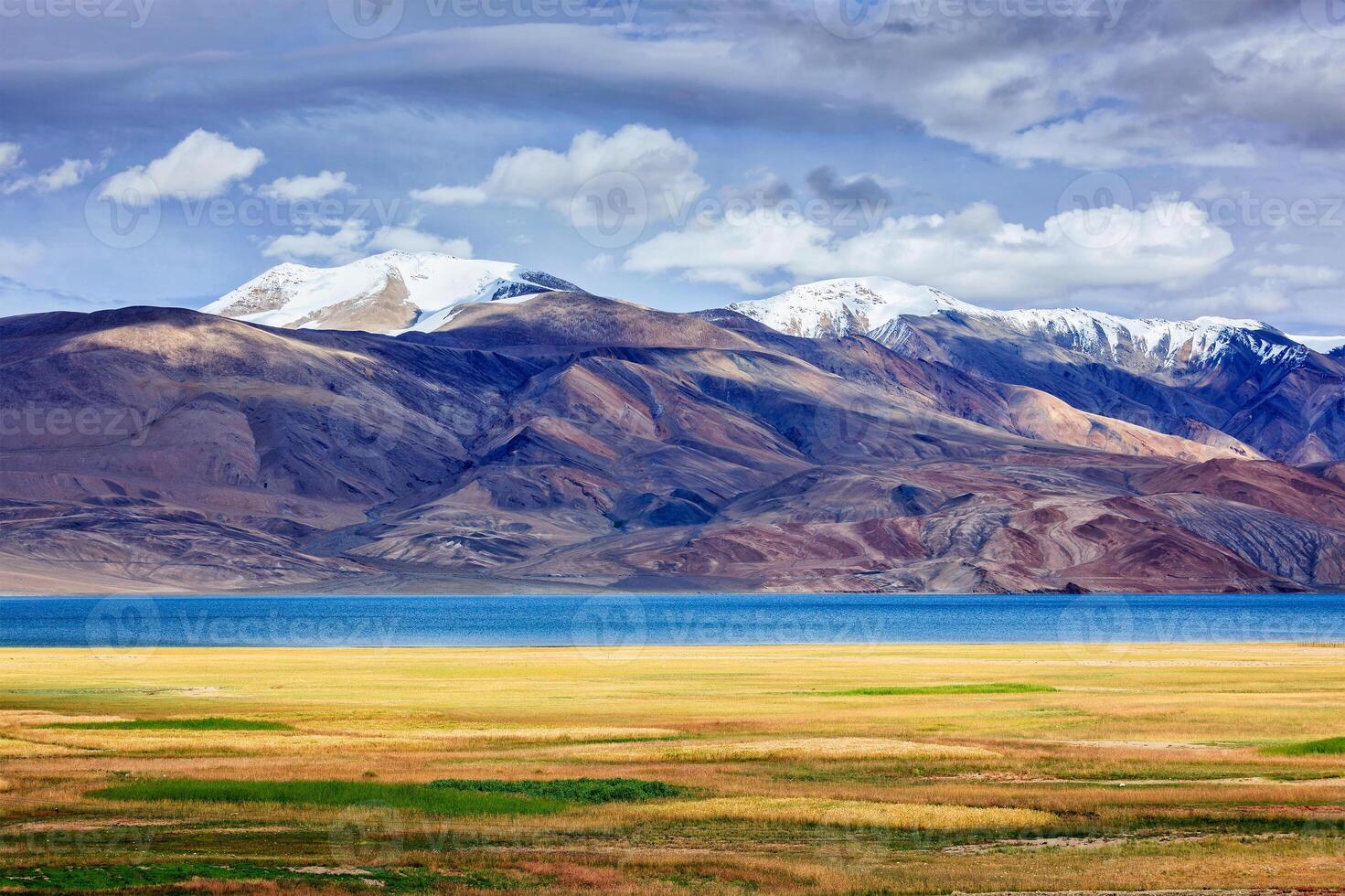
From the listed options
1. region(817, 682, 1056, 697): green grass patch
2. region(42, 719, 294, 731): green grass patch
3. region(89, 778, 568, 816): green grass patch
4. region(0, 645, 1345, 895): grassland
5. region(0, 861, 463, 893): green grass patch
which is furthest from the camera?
region(817, 682, 1056, 697): green grass patch

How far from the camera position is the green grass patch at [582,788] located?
38125 millimetres

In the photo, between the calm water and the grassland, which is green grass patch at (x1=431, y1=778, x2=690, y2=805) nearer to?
the grassland

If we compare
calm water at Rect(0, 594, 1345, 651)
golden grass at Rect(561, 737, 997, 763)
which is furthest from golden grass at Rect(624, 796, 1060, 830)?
calm water at Rect(0, 594, 1345, 651)

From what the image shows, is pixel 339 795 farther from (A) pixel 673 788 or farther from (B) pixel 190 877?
(B) pixel 190 877

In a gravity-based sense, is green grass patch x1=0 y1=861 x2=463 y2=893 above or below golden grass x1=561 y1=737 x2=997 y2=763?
above

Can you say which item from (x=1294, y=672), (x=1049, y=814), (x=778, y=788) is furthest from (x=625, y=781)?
(x=1294, y=672)

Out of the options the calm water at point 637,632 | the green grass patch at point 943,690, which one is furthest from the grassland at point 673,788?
the calm water at point 637,632

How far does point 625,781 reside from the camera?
132 feet

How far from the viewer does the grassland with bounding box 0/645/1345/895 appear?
2877cm

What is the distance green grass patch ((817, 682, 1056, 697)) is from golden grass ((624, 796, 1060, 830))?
114 feet

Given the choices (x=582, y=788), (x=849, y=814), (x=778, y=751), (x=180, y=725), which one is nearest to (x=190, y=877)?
(x=582, y=788)

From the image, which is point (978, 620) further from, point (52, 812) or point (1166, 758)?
point (52, 812)

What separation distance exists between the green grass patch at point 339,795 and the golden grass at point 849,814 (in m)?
3.18

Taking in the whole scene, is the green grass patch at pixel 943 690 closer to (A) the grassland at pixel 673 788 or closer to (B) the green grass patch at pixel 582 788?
(A) the grassland at pixel 673 788
